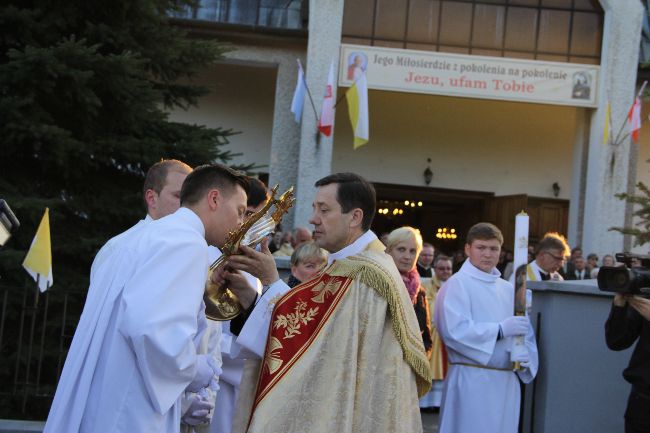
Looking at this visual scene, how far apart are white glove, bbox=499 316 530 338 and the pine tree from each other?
14.8ft

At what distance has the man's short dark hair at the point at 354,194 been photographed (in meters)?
3.83

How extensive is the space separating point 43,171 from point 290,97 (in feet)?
34.4

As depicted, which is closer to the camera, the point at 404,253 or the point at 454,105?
the point at 404,253

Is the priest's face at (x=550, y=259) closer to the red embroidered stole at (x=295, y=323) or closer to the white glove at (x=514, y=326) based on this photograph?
the white glove at (x=514, y=326)

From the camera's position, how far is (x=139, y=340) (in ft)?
9.44

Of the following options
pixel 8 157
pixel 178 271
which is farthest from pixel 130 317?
pixel 8 157

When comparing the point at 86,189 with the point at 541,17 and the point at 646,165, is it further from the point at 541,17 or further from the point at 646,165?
the point at 646,165

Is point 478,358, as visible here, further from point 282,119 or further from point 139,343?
point 282,119

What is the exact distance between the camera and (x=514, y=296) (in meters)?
5.93

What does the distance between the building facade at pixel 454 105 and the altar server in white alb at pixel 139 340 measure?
1455cm

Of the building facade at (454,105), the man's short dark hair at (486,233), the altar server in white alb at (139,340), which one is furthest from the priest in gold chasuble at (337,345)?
the building facade at (454,105)

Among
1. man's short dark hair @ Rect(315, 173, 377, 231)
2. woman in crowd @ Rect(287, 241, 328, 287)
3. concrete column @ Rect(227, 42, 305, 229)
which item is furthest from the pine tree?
concrete column @ Rect(227, 42, 305, 229)

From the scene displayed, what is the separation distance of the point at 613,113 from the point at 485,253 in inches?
555

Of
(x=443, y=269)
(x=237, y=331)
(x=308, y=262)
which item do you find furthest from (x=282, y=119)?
(x=237, y=331)
